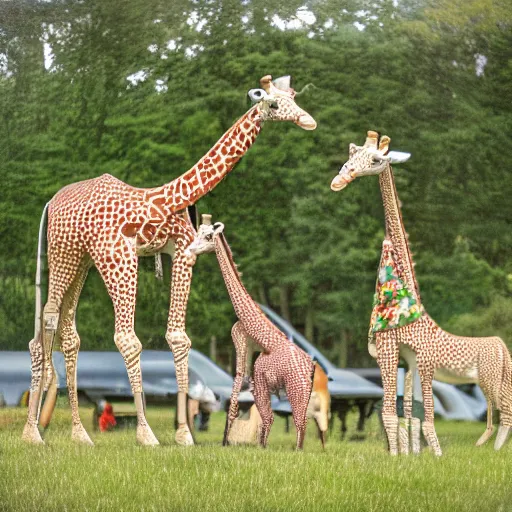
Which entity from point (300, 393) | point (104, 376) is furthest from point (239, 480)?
point (104, 376)

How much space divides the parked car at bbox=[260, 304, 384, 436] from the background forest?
0.44ft

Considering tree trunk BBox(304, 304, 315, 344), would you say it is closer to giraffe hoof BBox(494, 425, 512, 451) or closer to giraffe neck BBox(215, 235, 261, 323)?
giraffe neck BBox(215, 235, 261, 323)

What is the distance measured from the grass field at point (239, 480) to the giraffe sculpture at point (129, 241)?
502 millimetres

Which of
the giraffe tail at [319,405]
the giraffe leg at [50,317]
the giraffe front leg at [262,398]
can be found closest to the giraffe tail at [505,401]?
the giraffe tail at [319,405]

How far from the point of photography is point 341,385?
Answer: 31.1ft

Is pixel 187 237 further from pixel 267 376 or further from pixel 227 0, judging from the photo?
pixel 227 0

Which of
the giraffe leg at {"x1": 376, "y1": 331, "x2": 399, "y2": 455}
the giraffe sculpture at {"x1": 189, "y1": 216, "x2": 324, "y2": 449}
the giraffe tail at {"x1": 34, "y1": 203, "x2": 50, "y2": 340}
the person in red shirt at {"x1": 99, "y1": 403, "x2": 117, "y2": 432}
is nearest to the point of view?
the giraffe leg at {"x1": 376, "y1": 331, "x2": 399, "y2": 455}

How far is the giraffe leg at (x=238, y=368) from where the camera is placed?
25.4 ft

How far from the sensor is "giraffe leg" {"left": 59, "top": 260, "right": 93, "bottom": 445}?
310 inches

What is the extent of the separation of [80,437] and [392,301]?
7.60 ft

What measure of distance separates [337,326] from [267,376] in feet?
7.78

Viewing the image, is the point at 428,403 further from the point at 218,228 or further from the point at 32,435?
the point at 32,435

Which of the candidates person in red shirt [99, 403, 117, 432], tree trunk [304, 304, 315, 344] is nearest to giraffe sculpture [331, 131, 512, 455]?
tree trunk [304, 304, 315, 344]

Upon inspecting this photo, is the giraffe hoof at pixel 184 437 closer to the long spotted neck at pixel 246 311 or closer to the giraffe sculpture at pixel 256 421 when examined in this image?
the giraffe sculpture at pixel 256 421
